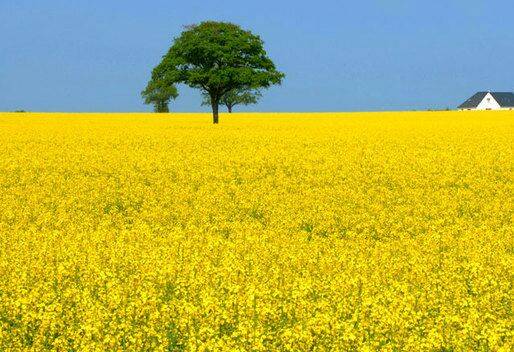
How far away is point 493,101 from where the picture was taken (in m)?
153

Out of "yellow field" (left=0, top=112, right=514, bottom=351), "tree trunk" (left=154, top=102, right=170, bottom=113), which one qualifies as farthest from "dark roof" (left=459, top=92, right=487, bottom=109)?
"yellow field" (left=0, top=112, right=514, bottom=351)

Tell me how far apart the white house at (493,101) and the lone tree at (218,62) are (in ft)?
Result: 365

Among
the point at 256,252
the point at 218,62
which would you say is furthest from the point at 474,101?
the point at 256,252

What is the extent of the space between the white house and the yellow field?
5253 inches

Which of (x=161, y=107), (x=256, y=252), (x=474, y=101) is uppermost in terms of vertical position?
(x=161, y=107)

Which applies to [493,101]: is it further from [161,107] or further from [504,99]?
[161,107]

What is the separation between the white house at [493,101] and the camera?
152 m

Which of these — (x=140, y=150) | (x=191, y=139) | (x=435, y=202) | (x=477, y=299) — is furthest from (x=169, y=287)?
(x=191, y=139)

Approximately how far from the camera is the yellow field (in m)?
6.90

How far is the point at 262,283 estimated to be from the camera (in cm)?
877

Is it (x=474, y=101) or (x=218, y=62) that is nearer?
(x=218, y=62)

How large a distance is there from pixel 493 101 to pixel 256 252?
→ 153929mm

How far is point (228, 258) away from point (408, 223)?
20.5 ft

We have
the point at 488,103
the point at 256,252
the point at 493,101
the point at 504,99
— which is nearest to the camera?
the point at 256,252
